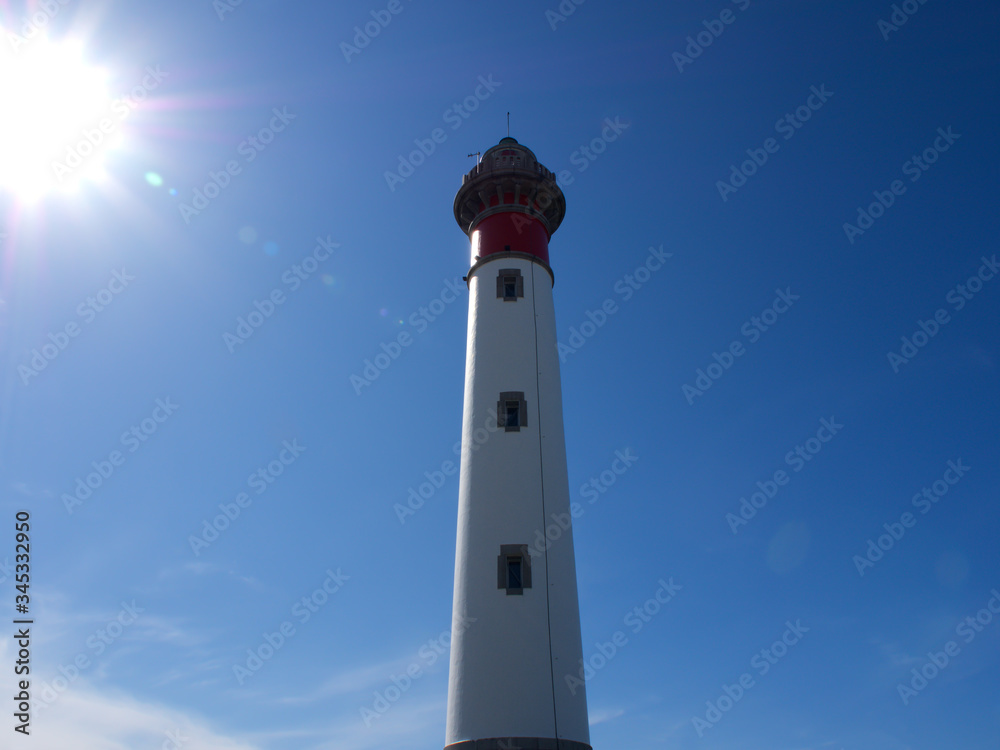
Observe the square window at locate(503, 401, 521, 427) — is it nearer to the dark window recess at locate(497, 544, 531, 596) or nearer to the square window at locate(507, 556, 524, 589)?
the dark window recess at locate(497, 544, 531, 596)

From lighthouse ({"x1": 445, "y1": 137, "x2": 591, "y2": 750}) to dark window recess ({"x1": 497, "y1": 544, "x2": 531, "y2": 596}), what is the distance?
3 cm

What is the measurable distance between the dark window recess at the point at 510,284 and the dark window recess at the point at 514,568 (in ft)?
27.9

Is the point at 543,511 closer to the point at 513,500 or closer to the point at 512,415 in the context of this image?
the point at 513,500

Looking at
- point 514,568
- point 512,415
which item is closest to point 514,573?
point 514,568

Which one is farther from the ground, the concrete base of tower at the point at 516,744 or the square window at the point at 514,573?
the square window at the point at 514,573

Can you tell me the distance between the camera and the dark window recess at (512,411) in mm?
21753

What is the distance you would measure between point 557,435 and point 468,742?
884cm

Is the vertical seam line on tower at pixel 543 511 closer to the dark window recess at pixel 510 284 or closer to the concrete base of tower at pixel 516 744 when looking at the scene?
the concrete base of tower at pixel 516 744

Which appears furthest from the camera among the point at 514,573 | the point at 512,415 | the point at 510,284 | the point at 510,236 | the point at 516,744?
the point at 510,236

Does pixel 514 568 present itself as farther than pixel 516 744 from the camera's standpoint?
Yes

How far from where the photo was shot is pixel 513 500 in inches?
805

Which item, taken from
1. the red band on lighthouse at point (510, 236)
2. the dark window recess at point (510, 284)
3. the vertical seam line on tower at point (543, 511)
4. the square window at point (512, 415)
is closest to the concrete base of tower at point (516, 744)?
the vertical seam line on tower at point (543, 511)

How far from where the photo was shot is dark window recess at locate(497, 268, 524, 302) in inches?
950

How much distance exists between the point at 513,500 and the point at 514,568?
6.30 feet
